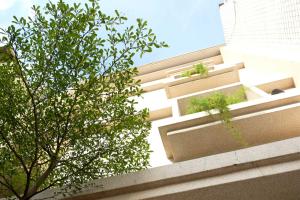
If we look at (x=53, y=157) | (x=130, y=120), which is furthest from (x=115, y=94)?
(x=53, y=157)

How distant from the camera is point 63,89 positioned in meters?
3.19

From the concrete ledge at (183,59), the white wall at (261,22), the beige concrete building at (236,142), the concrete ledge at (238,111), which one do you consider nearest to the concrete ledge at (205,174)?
the beige concrete building at (236,142)

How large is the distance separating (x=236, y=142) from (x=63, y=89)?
4.43 m

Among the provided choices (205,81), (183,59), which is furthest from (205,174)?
(183,59)

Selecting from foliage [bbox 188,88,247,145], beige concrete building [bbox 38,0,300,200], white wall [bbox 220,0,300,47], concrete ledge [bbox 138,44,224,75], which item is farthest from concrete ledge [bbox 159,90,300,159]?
concrete ledge [bbox 138,44,224,75]

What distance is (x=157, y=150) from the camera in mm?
8648

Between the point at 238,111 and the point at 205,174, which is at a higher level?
the point at 205,174

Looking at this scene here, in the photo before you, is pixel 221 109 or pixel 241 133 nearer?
pixel 241 133

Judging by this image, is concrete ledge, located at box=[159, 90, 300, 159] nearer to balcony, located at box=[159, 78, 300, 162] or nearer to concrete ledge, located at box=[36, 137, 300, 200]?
balcony, located at box=[159, 78, 300, 162]

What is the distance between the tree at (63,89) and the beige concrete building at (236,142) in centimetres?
45

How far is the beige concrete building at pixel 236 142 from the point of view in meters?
2.96

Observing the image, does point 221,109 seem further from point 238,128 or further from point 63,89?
point 63,89

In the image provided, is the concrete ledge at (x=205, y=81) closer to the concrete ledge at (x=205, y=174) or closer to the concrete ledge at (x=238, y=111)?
the concrete ledge at (x=238, y=111)

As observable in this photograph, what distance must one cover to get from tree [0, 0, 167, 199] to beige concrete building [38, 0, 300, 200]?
450mm
